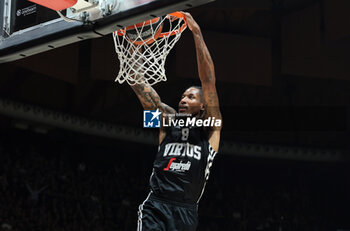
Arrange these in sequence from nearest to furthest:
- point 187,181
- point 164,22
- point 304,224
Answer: point 187,181, point 164,22, point 304,224

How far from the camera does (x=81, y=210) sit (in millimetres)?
15570

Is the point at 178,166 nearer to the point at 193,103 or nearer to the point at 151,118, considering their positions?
the point at 193,103

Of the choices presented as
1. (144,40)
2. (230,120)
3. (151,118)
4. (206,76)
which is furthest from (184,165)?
(230,120)

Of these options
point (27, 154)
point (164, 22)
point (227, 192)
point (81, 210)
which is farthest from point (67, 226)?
point (164, 22)

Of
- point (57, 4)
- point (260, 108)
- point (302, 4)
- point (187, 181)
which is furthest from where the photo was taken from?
point (260, 108)

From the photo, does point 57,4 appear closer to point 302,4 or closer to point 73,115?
point 302,4

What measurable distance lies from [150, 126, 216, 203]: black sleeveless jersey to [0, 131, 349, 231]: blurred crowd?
10089 mm

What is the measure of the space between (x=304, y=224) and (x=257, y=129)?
3.69 m

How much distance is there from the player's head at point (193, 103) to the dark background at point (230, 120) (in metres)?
8.02

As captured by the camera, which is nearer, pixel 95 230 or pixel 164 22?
pixel 164 22

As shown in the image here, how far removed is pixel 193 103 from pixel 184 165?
56 cm

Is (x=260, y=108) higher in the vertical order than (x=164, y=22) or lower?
higher

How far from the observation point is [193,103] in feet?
15.9

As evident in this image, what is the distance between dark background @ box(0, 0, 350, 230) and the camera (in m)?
13.8
